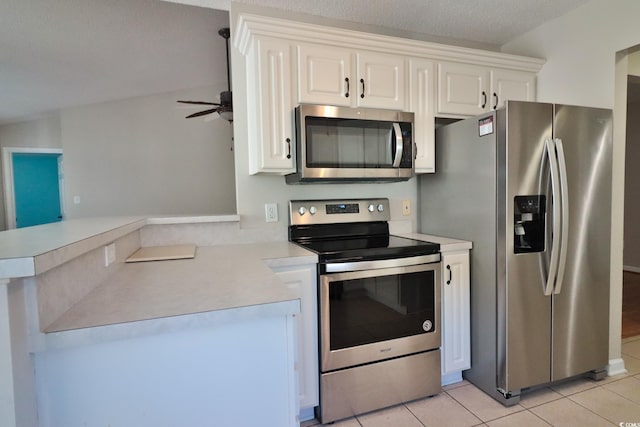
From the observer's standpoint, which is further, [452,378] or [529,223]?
[452,378]

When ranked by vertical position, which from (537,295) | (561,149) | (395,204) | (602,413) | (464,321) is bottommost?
(602,413)

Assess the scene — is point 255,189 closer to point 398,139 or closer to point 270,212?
point 270,212

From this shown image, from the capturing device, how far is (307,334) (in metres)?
1.65

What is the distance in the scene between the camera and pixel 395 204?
7.93 ft

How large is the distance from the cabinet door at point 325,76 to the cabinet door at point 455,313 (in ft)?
3.67

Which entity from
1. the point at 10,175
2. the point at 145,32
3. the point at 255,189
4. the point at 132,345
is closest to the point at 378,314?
the point at 255,189

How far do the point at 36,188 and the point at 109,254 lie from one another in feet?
19.3

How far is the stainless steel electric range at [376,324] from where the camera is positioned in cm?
165

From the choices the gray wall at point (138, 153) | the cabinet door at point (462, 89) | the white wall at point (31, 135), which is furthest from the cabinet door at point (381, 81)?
the white wall at point (31, 135)

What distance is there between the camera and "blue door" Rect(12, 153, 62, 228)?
546cm

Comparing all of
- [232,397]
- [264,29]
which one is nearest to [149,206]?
[264,29]

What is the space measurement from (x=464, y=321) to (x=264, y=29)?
6.63 ft

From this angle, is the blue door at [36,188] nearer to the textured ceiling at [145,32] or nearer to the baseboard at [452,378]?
the textured ceiling at [145,32]

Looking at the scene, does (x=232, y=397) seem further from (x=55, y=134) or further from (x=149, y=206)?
(x=55, y=134)
